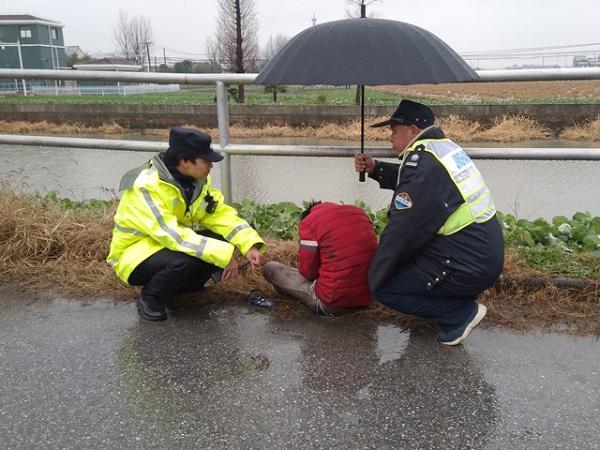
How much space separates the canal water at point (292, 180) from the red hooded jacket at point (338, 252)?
9.44 feet

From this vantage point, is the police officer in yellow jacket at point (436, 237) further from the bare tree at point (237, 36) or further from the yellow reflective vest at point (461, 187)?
the bare tree at point (237, 36)

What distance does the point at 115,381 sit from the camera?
8.48 ft

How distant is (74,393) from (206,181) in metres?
1.40

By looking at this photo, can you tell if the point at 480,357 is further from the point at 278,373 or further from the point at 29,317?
the point at 29,317

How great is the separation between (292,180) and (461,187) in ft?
13.6

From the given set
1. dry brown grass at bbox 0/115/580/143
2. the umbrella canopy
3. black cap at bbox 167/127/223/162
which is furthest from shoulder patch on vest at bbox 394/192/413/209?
dry brown grass at bbox 0/115/580/143

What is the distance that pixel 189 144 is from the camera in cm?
300

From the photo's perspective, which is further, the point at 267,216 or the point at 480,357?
the point at 267,216

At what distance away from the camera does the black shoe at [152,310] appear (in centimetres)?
321

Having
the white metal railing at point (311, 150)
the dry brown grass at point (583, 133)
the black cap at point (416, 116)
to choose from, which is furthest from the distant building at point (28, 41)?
the black cap at point (416, 116)

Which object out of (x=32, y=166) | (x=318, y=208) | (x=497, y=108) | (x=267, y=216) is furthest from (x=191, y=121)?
(x=318, y=208)

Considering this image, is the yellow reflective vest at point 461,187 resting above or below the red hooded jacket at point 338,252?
above

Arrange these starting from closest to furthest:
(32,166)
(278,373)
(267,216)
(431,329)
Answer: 1. (278,373)
2. (431,329)
3. (267,216)
4. (32,166)

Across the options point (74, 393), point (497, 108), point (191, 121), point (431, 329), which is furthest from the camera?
point (191, 121)
